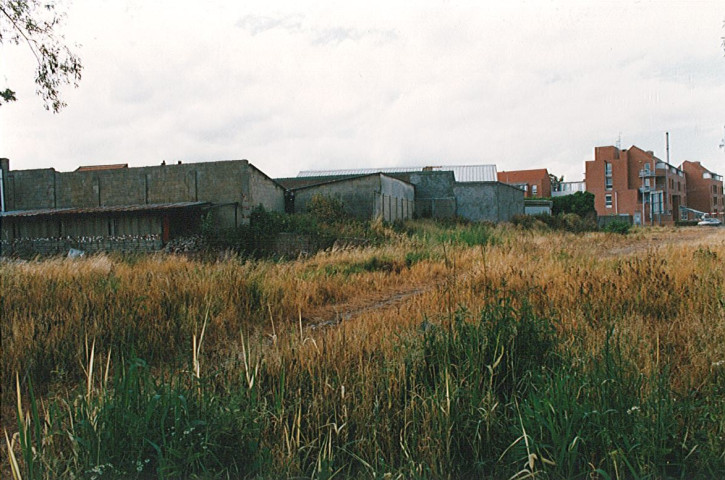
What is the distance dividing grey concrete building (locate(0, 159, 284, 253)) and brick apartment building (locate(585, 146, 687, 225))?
6429cm

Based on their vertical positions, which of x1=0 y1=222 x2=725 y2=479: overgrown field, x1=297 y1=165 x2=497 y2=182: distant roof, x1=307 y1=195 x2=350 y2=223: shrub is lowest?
x1=0 y1=222 x2=725 y2=479: overgrown field

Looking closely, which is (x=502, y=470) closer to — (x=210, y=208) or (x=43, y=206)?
(x=210, y=208)

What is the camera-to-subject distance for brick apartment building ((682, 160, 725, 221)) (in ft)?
274

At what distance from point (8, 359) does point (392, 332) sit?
340 centimetres

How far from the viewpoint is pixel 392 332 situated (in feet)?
14.5

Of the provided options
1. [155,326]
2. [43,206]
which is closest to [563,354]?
[155,326]

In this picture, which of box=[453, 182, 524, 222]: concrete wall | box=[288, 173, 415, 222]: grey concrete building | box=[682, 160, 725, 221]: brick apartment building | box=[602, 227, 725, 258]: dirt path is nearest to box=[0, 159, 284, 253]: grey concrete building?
box=[288, 173, 415, 222]: grey concrete building

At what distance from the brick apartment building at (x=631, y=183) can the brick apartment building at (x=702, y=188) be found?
1357 cm

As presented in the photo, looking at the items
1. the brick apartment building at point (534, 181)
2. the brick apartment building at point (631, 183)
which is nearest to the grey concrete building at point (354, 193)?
the brick apartment building at point (534, 181)

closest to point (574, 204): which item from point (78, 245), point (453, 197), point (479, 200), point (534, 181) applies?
point (534, 181)

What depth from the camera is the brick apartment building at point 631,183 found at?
234 feet

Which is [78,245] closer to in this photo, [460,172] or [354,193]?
[354,193]

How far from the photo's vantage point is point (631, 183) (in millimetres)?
72812

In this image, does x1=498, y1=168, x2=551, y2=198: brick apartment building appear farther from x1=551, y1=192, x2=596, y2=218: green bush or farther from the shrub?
the shrub
